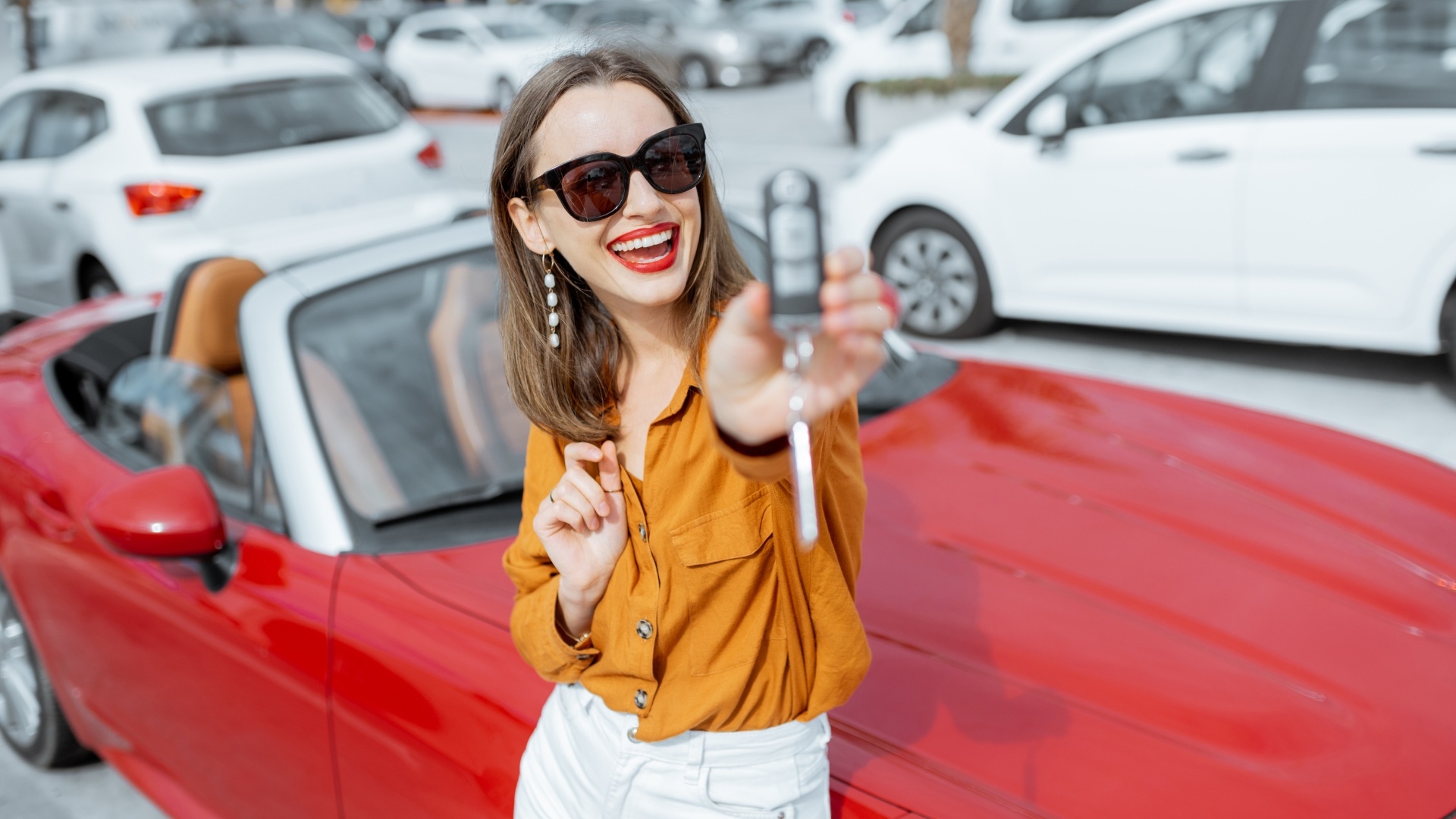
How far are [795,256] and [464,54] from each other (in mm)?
19271

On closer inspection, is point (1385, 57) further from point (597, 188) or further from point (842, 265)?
point (842, 265)

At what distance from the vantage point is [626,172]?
1.37 meters

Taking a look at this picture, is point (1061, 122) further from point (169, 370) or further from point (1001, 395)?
point (169, 370)

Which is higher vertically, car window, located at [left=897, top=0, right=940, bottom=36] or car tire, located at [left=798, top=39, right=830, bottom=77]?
car window, located at [left=897, top=0, right=940, bottom=36]

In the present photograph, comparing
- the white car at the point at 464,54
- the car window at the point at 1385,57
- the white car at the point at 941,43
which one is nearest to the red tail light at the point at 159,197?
the car window at the point at 1385,57

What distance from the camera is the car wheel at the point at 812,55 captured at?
Result: 65.6 ft

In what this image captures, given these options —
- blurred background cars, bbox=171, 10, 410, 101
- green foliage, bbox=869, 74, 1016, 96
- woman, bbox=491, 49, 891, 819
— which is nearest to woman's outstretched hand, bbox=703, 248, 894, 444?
woman, bbox=491, 49, 891, 819

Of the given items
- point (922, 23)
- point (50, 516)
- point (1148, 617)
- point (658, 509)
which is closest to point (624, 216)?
point (658, 509)

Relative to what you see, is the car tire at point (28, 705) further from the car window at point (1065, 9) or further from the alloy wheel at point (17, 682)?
the car window at point (1065, 9)

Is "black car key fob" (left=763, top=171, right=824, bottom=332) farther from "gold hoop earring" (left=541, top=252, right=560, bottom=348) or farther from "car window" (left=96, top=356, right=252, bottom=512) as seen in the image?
"car window" (left=96, top=356, right=252, bottom=512)

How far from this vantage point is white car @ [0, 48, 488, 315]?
6.65 metres

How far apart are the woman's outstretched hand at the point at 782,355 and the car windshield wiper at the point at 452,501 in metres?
1.37

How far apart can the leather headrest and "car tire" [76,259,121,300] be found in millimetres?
4186

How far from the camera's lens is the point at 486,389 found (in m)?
2.71
